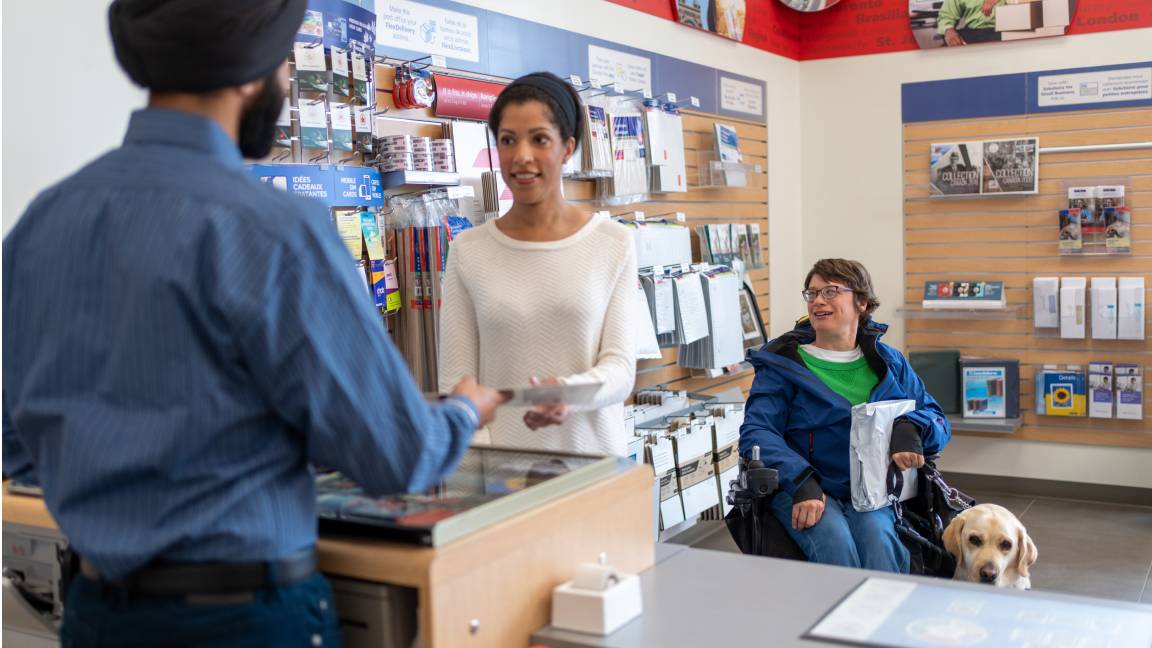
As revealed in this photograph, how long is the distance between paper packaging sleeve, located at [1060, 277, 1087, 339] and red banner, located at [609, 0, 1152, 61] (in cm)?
146

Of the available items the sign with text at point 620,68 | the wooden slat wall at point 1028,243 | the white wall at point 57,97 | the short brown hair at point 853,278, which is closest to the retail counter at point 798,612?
the short brown hair at point 853,278

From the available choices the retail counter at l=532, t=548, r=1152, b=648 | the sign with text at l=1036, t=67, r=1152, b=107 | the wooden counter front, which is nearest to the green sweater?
the retail counter at l=532, t=548, r=1152, b=648

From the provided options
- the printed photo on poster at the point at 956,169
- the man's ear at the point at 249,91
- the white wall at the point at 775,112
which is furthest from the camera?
the printed photo on poster at the point at 956,169

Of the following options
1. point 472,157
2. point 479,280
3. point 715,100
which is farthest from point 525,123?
point 715,100

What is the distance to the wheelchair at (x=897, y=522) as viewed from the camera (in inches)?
125

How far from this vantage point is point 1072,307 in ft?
20.0

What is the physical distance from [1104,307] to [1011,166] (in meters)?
0.98

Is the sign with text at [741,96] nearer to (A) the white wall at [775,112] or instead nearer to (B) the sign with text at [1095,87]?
(A) the white wall at [775,112]

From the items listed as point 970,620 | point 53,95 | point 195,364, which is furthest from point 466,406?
point 53,95

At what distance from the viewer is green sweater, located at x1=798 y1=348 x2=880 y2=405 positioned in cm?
336

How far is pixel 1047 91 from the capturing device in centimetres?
628

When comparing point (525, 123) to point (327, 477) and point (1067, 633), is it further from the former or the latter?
point (1067, 633)

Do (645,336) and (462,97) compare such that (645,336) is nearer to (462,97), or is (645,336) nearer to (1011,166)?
(462,97)

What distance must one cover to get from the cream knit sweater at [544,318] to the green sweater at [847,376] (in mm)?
1131
